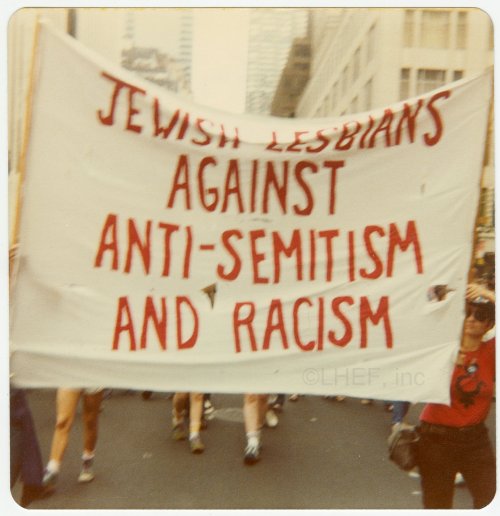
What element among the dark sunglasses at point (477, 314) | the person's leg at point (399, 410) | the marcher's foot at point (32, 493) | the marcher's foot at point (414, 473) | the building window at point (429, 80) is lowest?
the marcher's foot at point (32, 493)

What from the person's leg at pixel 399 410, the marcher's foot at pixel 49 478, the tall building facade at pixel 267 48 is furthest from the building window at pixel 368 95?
the marcher's foot at pixel 49 478

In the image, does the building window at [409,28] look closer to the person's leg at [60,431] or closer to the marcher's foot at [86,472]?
the person's leg at [60,431]

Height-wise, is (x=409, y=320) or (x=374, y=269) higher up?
(x=374, y=269)

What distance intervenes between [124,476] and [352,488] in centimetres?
104

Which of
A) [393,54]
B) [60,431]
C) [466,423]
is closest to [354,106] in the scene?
[393,54]

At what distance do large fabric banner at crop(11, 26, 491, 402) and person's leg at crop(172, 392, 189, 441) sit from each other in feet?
0.59

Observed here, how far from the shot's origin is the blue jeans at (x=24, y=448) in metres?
2.83

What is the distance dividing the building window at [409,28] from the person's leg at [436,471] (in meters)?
1.73

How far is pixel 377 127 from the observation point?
267 cm

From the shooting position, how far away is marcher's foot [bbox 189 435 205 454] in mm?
2926

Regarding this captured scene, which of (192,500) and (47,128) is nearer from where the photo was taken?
(47,128)

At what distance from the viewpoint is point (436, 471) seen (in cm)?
283

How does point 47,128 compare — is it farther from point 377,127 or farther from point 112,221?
point 377,127
